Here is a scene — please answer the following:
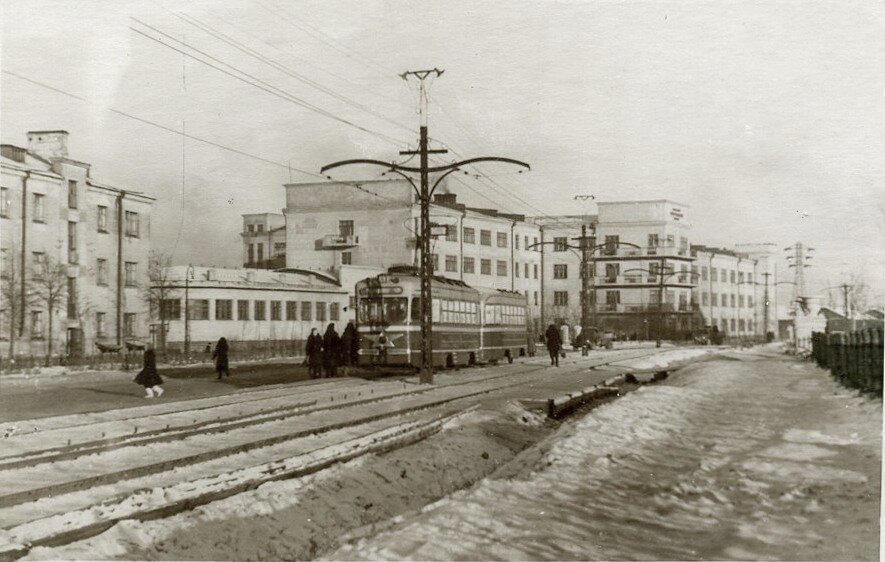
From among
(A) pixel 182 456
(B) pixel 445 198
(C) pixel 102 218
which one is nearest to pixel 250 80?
(A) pixel 182 456

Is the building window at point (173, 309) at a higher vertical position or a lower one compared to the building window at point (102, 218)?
lower

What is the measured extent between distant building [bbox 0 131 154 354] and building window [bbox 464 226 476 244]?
105ft

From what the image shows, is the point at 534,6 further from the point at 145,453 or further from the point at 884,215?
the point at 145,453

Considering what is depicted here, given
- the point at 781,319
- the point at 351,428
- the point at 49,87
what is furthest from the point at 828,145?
the point at 781,319

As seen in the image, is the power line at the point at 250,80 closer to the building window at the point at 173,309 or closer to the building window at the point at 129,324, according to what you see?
the building window at the point at 129,324

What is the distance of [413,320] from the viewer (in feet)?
90.4

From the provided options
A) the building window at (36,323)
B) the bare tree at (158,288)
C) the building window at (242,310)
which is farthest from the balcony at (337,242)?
the building window at (36,323)

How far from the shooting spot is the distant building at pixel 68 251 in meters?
32.9

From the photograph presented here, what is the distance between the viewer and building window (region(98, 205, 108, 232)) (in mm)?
42625

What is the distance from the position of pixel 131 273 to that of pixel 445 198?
33.8 meters

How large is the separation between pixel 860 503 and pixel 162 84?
10047mm

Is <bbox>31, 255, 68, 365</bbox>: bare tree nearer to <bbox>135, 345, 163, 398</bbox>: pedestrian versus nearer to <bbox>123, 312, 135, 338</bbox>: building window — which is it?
<bbox>123, 312, 135, 338</bbox>: building window

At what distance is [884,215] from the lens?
8.41 meters

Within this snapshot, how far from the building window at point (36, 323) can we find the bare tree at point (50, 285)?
0.32 meters
